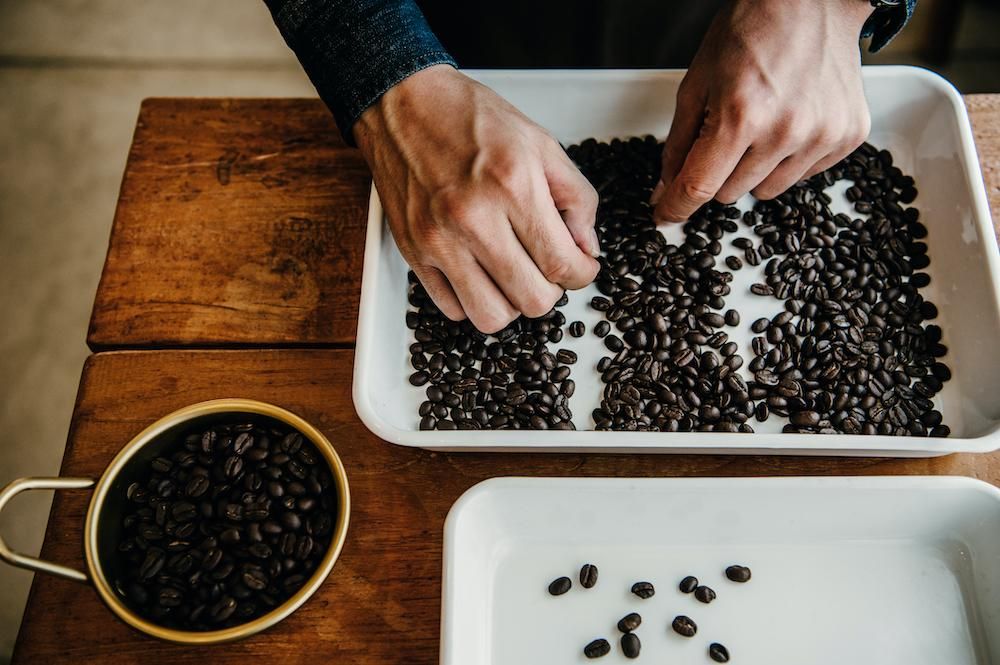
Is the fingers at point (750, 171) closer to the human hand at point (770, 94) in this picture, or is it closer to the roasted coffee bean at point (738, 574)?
the human hand at point (770, 94)

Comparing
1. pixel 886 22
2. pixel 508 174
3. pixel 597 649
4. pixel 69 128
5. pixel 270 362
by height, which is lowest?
pixel 69 128

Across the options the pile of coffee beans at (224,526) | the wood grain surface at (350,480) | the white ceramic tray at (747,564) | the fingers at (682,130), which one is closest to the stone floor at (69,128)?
the wood grain surface at (350,480)

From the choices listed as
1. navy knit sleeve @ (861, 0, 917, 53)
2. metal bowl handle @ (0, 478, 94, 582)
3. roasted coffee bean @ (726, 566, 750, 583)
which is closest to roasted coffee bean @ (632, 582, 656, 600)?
roasted coffee bean @ (726, 566, 750, 583)

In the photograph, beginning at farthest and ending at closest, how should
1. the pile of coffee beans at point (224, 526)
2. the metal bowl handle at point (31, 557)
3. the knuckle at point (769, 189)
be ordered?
1. the knuckle at point (769, 189)
2. the pile of coffee beans at point (224, 526)
3. the metal bowl handle at point (31, 557)

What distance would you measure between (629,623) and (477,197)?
561mm

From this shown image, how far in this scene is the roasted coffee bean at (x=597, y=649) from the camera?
978 millimetres

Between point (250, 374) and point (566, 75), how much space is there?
646 millimetres

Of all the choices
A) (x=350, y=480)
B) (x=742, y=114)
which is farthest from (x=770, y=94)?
(x=350, y=480)

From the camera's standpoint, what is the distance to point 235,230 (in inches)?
48.0

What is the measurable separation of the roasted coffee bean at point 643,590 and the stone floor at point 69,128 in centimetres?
159

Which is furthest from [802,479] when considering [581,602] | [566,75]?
[566,75]

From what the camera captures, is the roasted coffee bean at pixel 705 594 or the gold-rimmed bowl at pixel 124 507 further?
the roasted coffee bean at pixel 705 594

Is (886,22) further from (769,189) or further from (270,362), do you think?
(270,362)

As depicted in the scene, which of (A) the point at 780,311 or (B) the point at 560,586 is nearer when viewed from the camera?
(B) the point at 560,586
